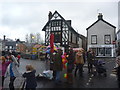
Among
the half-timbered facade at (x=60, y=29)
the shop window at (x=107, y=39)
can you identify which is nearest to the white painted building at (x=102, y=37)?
the shop window at (x=107, y=39)

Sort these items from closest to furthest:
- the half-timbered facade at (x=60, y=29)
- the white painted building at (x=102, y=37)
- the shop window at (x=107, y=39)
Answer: the half-timbered facade at (x=60, y=29)
the white painted building at (x=102, y=37)
the shop window at (x=107, y=39)

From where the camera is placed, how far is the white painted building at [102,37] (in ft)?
101

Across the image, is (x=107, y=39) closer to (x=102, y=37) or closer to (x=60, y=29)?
(x=102, y=37)

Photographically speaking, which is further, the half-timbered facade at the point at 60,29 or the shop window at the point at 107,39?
the shop window at the point at 107,39

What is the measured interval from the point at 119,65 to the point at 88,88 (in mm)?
1728

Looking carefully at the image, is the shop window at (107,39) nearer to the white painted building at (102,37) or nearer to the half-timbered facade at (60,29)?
the white painted building at (102,37)

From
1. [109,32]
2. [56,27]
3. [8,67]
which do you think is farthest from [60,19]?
[8,67]

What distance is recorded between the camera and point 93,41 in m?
32.0

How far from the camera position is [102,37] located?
103ft

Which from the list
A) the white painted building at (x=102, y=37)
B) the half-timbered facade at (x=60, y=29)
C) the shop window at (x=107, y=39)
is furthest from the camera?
the shop window at (x=107, y=39)

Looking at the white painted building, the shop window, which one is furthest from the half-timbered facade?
the shop window

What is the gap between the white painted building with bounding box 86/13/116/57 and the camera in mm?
30906

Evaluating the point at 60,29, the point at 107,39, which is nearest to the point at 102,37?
the point at 107,39

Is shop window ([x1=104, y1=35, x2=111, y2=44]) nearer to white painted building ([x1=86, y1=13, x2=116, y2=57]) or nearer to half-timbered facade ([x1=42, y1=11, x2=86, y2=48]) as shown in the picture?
white painted building ([x1=86, y1=13, x2=116, y2=57])
